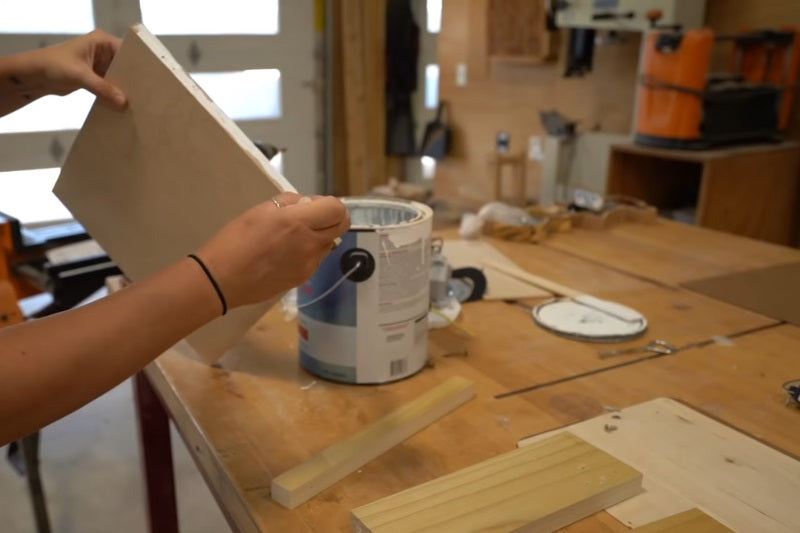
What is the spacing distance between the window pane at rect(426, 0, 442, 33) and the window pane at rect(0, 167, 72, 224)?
2.41 meters

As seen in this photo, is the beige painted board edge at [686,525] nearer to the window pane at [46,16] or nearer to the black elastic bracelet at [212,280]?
the black elastic bracelet at [212,280]

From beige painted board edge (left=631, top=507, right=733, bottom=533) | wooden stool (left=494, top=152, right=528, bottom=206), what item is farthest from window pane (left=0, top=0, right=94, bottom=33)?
beige painted board edge (left=631, top=507, right=733, bottom=533)

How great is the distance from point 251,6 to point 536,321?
3.16 m

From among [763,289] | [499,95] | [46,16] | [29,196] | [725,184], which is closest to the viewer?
[763,289]

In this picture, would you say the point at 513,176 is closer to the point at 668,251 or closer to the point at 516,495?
the point at 668,251

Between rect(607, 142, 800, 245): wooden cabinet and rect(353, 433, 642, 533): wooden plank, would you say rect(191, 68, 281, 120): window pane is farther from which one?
rect(353, 433, 642, 533): wooden plank

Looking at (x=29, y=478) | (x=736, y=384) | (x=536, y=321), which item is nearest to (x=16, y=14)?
(x=29, y=478)

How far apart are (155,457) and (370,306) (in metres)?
0.68

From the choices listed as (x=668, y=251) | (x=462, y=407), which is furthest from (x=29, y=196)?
(x=462, y=407)

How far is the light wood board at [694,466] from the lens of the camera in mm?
622

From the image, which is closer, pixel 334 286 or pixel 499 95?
pixel 334 286

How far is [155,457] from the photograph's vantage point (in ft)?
4.12

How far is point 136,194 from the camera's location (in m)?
0.87

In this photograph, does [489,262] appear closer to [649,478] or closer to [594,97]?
[649,478]
